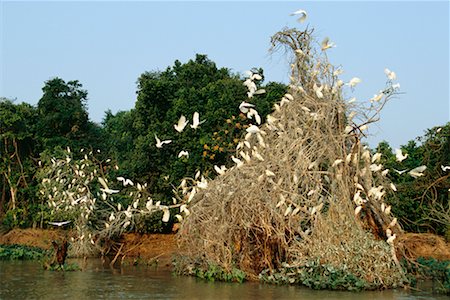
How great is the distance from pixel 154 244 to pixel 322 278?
7746 mm

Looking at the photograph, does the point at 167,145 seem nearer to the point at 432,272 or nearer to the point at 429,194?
the point at 429,194

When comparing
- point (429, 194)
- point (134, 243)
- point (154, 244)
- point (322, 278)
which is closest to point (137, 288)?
point (322, 278)

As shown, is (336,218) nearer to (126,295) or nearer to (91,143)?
(126,295)

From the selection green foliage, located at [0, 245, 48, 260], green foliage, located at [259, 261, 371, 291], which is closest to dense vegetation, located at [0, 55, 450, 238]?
green foliage, located at [0, 245, 48, 260]

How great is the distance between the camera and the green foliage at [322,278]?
438 inches

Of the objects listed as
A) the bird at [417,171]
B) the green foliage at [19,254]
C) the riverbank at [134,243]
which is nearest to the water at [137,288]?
the riverbank at [134,243]

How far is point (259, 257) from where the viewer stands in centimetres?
1251

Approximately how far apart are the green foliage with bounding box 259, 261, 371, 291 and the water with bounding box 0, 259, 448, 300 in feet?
0.59

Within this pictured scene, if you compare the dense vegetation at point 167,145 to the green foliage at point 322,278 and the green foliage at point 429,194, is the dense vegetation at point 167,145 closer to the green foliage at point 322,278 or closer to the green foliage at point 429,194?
the green foliage at point 429,194

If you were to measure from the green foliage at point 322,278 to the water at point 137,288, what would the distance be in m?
0.18

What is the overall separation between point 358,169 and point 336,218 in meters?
1.00

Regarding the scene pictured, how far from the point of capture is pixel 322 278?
11.2 metres

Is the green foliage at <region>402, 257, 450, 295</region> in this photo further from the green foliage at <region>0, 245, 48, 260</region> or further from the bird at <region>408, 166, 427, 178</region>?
the green foliage at <region>0, 245, 48, 260</region>

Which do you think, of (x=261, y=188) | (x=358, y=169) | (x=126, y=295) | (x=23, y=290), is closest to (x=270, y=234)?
(x=261, y=188)
